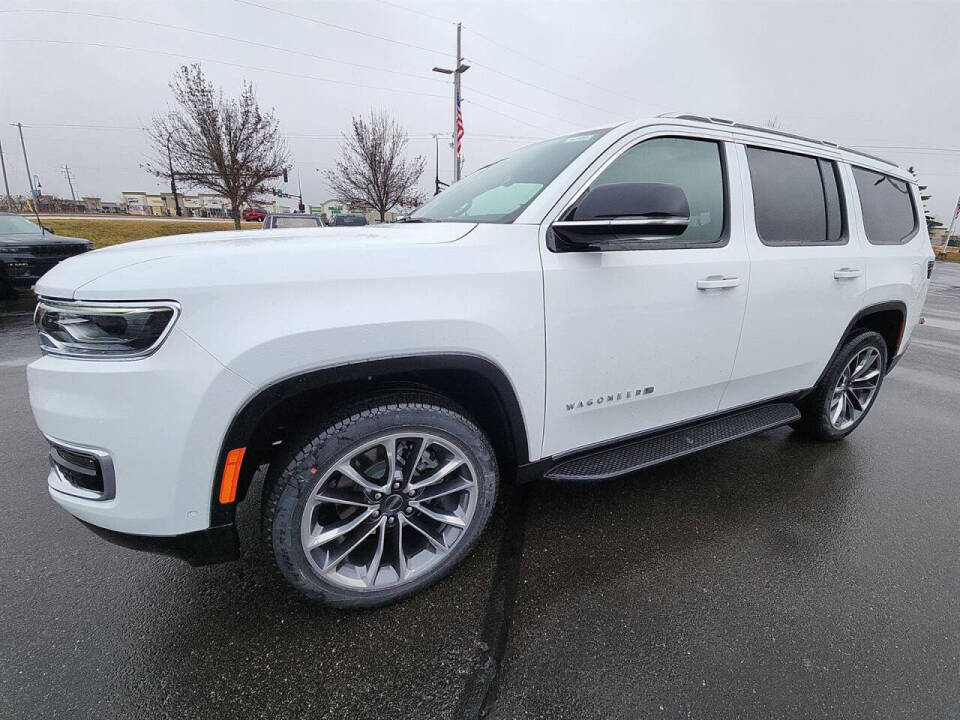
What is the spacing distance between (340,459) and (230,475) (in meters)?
0.33

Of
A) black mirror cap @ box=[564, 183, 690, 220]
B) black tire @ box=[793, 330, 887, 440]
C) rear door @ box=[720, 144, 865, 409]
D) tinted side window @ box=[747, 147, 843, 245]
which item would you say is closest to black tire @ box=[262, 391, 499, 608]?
black mirror cap @ box=[564, 183, 690, 220]

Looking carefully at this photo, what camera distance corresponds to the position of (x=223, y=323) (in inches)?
52.3

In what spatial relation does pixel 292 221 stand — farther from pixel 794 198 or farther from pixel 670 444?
pixel 670 444

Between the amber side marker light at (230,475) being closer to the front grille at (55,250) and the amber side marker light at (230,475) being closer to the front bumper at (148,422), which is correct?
the front bumper at (148,422)

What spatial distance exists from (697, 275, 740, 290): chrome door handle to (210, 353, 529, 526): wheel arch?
1053mm

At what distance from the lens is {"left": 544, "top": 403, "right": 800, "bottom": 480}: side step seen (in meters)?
2.07

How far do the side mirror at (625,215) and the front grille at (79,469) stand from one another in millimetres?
1663

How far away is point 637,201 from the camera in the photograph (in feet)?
5.44

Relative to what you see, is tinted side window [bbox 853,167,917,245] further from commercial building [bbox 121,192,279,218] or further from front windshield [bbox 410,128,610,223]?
commercial building [bbox 121,192,279,218]

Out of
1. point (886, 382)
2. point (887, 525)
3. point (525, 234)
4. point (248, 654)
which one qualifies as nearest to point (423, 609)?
point (248, 654)

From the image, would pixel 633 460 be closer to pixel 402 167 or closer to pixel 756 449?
pixel 756 449

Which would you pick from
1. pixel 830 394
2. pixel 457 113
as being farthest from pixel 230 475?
pixel 457 113

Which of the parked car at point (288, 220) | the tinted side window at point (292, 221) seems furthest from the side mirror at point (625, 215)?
the tinted side window at point (292, 221)

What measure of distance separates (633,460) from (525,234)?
3.85 feet
